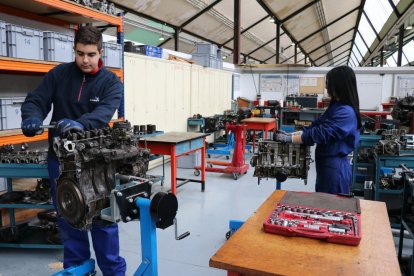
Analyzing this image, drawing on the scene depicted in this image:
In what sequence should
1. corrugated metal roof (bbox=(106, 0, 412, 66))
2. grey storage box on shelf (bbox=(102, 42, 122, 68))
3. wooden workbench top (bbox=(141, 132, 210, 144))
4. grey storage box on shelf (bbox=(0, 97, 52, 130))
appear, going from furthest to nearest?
corrugated metal roof (bbox=(106, 0, 412, 66)) → grey storage box on shelf (bbox=(102, 42, 122, 68)) → wooden workbench top (bbox=(141, 132, 210, 144)) → grey storage box on shelf (bbox=(0, 97, 52, 130))

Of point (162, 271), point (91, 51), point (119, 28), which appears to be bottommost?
point (162, 271)

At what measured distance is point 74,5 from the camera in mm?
3016

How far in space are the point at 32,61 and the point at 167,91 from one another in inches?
109

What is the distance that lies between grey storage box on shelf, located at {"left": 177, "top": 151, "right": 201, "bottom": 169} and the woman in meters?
2.89

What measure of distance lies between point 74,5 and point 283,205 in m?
2.47

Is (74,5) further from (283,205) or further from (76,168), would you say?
(283,205)

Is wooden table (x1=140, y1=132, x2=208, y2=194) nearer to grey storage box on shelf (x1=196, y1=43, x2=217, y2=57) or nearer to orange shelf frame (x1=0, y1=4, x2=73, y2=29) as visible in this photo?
orange shelf frame (x1=0, y1=4, x2=73, y2=29)

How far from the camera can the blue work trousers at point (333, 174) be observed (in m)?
2.22

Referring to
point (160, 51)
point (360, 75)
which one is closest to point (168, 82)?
point (160, 51)

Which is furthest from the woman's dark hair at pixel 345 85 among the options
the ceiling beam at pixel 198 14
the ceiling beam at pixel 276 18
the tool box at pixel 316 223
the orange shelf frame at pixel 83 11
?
the ceiling beam at pixel 276 18

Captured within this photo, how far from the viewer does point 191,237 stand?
2.84m

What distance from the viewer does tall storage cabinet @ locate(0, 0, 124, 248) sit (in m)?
2.43

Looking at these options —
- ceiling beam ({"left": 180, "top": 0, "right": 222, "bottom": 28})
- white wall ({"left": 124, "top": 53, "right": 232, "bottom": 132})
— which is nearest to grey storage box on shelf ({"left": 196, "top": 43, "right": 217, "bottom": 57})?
white wall ({"left": 124, "top": 53, "right": 232, "bottom": 132})

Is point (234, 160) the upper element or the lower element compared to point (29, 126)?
lower
